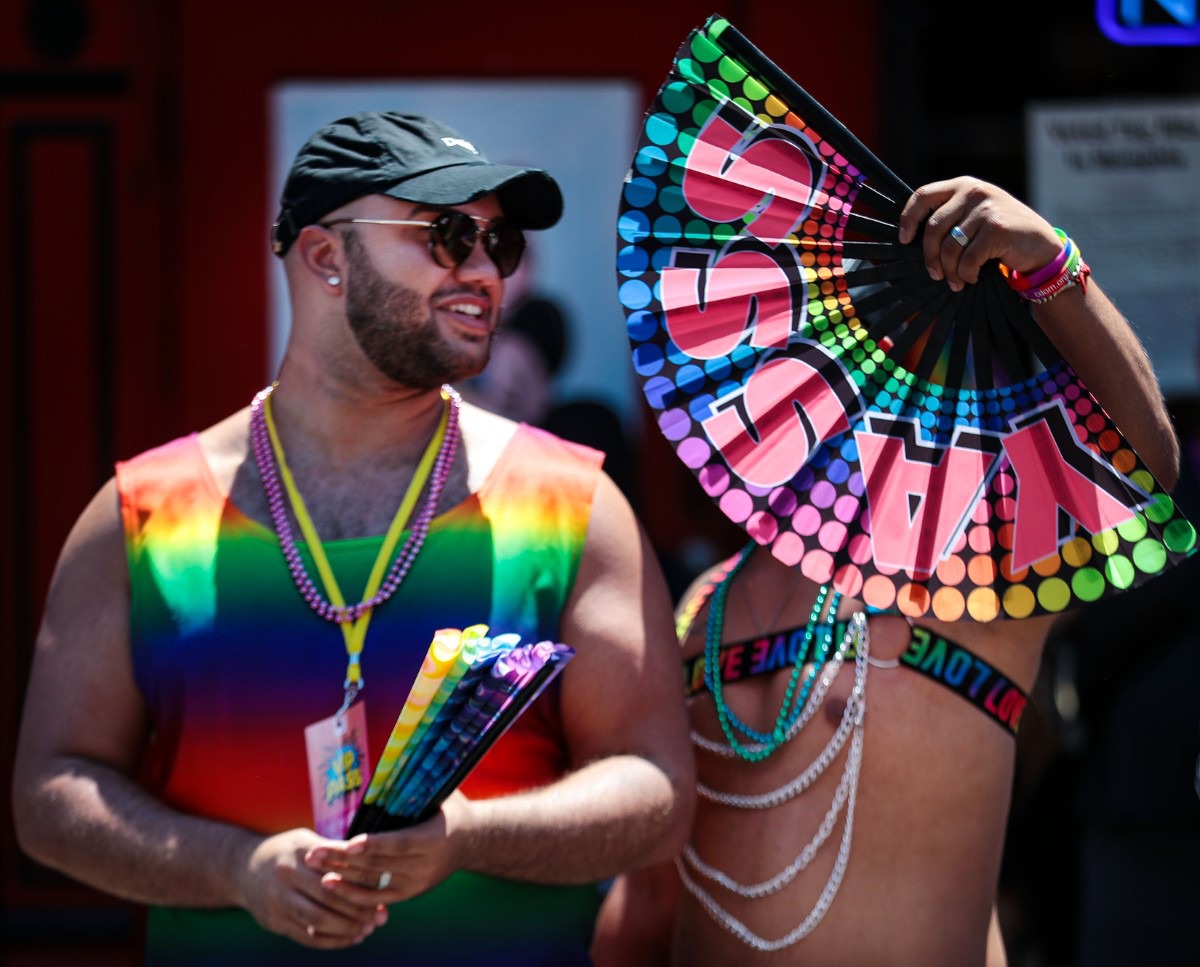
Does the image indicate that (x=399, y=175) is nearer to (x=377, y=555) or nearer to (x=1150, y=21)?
(x=377, y=555)

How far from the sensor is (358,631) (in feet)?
7.85

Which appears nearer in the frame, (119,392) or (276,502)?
(276,502)

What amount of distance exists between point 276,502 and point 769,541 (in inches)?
29.0

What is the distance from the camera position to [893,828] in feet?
7.75

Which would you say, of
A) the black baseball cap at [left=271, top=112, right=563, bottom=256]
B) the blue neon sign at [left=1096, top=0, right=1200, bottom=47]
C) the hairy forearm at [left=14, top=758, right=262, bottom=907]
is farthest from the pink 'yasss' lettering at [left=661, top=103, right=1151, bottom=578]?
the blue neon sign at [left=1096, top=0, right=1200, bottom=47]

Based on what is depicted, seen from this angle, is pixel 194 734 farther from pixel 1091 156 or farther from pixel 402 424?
pixel 1091 156

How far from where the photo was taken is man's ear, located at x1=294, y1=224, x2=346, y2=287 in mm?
2496

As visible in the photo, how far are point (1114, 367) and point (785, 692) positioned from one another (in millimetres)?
649

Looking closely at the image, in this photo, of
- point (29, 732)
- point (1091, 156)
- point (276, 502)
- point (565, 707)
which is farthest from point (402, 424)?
point (1091, 156)

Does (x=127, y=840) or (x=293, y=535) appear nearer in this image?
(x=127, y=840)

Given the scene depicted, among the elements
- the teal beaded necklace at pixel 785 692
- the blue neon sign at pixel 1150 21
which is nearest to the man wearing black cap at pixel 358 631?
the teal beaded necklace at pixel 785 692

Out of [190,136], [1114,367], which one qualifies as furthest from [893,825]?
[190,136]

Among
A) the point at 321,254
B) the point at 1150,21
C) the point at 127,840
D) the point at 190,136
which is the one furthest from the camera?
the point at 190,136

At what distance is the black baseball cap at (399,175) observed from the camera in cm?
241
